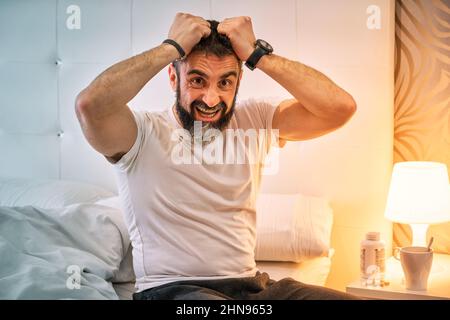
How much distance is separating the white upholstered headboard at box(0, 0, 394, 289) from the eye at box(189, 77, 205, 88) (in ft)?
1.08

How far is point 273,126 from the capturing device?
1679 millimetres

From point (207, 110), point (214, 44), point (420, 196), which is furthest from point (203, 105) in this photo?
point (420, 196)

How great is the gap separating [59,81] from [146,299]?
82 centimetres

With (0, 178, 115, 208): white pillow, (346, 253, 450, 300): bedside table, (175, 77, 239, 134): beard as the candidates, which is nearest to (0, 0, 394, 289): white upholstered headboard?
(0, 178, 115, 208): white pillow

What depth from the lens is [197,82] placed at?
1602mm

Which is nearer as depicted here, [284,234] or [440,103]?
[284,234]

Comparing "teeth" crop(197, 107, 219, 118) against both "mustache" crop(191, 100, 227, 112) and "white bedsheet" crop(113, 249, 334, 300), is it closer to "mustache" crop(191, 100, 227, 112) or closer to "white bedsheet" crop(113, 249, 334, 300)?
"mustache" crop(191, 100, 227, 112)

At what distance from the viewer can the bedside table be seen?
1777 mm

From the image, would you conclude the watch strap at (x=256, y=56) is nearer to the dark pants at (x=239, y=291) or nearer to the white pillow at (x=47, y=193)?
the dark pants at (x=239, y=291)

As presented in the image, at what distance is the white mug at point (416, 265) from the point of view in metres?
1.76

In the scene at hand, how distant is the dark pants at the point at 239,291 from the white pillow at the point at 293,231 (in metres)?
0.35
